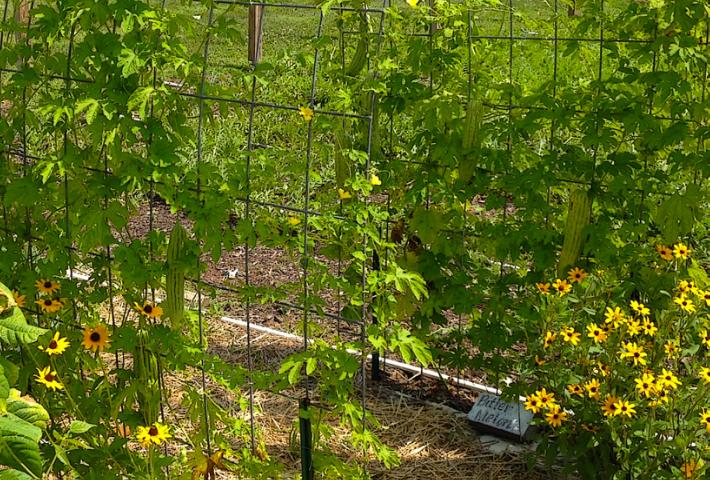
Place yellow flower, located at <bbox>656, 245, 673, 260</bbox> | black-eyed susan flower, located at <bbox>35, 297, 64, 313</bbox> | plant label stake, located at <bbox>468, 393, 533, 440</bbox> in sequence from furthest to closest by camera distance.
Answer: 1. plant label stake, located at <bbox>468, 393, 533, 440</bbox>
2. yellow flower, located at <bbox>656, 245, 673, 260</bbox>
3. black-eyed susan flower, located at <bbox>35, 297, 64, 313</bbox>

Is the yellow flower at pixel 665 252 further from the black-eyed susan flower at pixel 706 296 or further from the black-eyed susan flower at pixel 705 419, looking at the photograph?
the black-eyed susan flower at pixel 705 419

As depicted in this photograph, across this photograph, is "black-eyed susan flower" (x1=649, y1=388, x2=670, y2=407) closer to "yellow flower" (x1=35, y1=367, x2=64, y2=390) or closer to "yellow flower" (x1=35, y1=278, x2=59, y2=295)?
"yellow flower" (x1=35, y1=367, x2=64, y2=390)

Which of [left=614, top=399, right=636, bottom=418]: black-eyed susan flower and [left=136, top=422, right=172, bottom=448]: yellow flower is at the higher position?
[left=614, top=399, right=636, bottom=418]: black-eyed susan flower

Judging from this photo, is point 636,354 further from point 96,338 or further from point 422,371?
point 96,338

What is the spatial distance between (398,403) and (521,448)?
58 cm

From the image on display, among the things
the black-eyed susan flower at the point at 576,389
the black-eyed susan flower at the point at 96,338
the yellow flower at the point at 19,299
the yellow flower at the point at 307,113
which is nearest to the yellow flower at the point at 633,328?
the black-eyed susan flower at the point at 576,389

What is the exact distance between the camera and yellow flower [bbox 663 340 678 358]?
2.69 metres

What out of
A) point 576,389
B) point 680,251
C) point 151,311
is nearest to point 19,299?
point 151,311

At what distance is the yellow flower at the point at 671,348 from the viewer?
2.69 m

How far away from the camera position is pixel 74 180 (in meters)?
2.84

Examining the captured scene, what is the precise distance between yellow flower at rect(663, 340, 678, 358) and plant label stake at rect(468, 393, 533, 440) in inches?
32.2

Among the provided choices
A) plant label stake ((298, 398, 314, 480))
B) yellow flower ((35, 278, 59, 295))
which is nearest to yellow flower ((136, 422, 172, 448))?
plant label stake ((298, 398, 314, 480))

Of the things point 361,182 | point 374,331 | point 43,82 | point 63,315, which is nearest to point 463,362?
point 374,331

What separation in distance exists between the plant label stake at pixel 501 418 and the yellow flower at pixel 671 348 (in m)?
0.82
